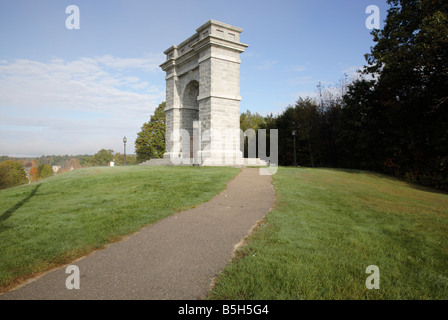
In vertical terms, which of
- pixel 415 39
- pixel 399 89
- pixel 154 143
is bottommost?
pixel 154 143

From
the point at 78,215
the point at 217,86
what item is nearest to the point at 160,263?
the point at 78,215

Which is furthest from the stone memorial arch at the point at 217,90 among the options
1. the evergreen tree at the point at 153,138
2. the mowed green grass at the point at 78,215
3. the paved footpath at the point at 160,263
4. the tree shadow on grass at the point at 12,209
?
the evergreen tree at the point at 153,138

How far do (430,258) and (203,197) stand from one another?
6.11 meters

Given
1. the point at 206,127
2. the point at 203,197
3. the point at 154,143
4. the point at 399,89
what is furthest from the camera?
the point at 154,143

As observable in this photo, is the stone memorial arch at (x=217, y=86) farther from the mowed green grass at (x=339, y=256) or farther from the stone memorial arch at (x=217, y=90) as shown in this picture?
the mowed green grass at (x=339, y=256)

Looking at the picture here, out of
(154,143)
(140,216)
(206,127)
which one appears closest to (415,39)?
(206,127)

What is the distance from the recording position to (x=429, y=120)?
55.5 feet

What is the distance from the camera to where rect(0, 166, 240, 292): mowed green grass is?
4.32 meters

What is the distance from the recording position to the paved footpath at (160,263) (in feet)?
10.6

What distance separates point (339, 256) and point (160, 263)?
2.93 m

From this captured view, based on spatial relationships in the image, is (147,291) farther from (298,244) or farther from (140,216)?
(140,216)

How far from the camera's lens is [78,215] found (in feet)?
21.9

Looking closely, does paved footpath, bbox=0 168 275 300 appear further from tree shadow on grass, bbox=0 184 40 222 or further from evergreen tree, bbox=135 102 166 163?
evergreen tree, bbox=135 102 166 163

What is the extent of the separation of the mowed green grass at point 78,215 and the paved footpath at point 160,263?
43cm
